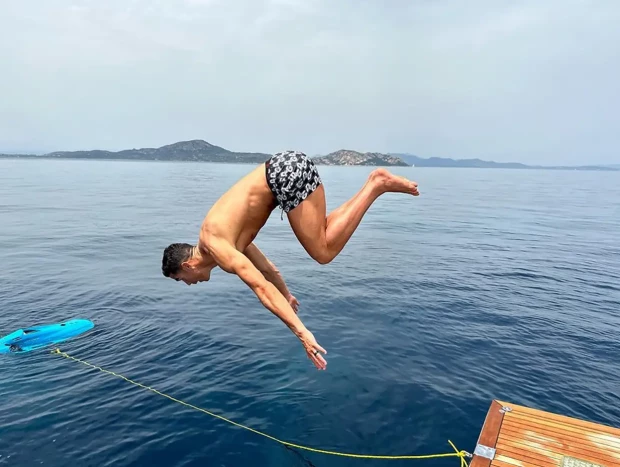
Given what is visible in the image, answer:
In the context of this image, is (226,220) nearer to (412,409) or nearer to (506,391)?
(412,409)

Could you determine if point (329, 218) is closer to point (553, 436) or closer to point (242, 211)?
point (242, 211)

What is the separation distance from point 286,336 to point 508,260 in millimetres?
17052

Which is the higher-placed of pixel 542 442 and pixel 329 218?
pixel 329 218

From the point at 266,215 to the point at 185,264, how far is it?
150cm

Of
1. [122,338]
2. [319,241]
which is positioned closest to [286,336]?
[122,338]

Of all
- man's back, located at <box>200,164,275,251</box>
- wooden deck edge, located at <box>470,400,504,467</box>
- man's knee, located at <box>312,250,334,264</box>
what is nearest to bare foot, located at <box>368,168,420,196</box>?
man's knee, located at <box>312,250,334,264</box>

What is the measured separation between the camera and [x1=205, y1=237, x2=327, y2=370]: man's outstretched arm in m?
5.70

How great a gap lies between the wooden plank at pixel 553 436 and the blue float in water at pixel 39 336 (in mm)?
13013

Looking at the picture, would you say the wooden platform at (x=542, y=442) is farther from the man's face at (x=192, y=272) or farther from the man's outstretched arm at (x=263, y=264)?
the man's face at (x=192, y=272)

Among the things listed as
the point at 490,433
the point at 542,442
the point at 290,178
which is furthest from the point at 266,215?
the point at 542,442

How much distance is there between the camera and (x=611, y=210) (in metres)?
54.9

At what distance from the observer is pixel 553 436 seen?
758 cm

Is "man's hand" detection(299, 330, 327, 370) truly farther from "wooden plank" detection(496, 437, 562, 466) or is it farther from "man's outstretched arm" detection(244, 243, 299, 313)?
"wooden plank" detection(496, 437, 562, 466)

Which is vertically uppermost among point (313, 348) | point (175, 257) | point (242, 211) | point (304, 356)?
point (242, 211)
